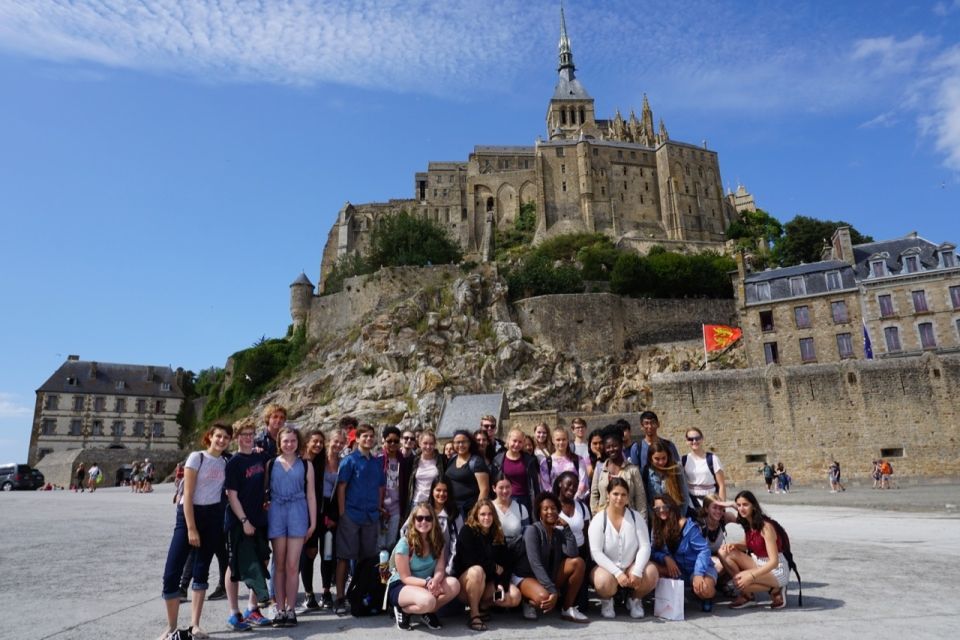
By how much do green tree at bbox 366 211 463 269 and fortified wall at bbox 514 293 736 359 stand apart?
11724mm

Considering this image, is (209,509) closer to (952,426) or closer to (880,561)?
(880,561)

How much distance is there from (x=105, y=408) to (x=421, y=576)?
53.0m

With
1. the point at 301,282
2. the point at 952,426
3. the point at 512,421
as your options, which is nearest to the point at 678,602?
the point at 512,421

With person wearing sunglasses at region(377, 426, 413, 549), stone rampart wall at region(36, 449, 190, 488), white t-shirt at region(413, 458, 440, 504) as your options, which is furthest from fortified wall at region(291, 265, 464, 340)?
white t-shirt at region(413, 458, 440, 504)

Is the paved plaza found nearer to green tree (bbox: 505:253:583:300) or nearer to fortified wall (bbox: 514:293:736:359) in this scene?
fortified wall (bbox: 514:293:736:359)

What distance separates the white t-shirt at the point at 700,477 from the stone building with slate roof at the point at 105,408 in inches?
1967

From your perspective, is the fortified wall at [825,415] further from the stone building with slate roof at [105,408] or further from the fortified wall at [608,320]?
the stone building with slate roof at [105,408]

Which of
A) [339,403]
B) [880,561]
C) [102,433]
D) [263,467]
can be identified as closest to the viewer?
[263,467]

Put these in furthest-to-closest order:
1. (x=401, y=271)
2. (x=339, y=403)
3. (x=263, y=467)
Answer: (x=401, y=271) < (x=339, y=403) < (x=263, y=467)

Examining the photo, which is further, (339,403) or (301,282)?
(301,282)

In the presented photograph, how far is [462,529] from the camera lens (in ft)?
17.0

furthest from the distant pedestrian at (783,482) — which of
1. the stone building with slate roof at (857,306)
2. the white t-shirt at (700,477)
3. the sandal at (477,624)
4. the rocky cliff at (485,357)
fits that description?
the sandal at (477,624)

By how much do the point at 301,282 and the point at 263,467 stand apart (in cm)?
4522

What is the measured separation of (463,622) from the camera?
16.8ft
